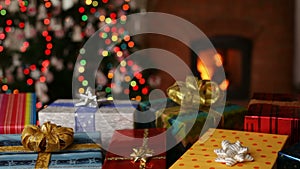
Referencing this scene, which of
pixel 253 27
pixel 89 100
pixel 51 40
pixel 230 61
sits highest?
pixel 253 27

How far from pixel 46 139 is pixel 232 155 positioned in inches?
21.9

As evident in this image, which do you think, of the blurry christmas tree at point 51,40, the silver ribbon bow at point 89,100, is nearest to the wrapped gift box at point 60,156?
the silver ribbon bow at point 89,100

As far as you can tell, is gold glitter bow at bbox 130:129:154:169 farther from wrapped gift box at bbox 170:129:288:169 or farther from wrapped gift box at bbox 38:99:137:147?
wrapped gift box at bbox 38:99:137:147

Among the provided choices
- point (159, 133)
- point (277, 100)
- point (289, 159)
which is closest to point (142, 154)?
point (159, 133)

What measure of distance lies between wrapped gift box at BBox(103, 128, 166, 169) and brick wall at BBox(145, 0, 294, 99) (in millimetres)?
2360

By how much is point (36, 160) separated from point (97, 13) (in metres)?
1.69

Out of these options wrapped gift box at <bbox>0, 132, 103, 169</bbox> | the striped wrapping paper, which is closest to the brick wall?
the striped wrapping paper

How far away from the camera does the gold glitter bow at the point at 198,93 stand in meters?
1.71

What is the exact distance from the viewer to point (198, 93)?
1715mm

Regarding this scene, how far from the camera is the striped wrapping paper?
1.70 metres

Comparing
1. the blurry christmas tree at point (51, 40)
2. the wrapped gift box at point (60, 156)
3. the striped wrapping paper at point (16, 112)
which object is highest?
the blurry christmas tree at point (51, 40)

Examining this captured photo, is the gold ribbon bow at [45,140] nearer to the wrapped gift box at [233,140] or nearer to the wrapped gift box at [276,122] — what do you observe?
the wrapped gift box at [233,140]

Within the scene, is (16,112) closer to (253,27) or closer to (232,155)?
(232,155)

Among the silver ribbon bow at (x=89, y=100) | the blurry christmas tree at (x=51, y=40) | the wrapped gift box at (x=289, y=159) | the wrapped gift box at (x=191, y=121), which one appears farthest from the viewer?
the blurry christmas tree at (x=51, y=40)
